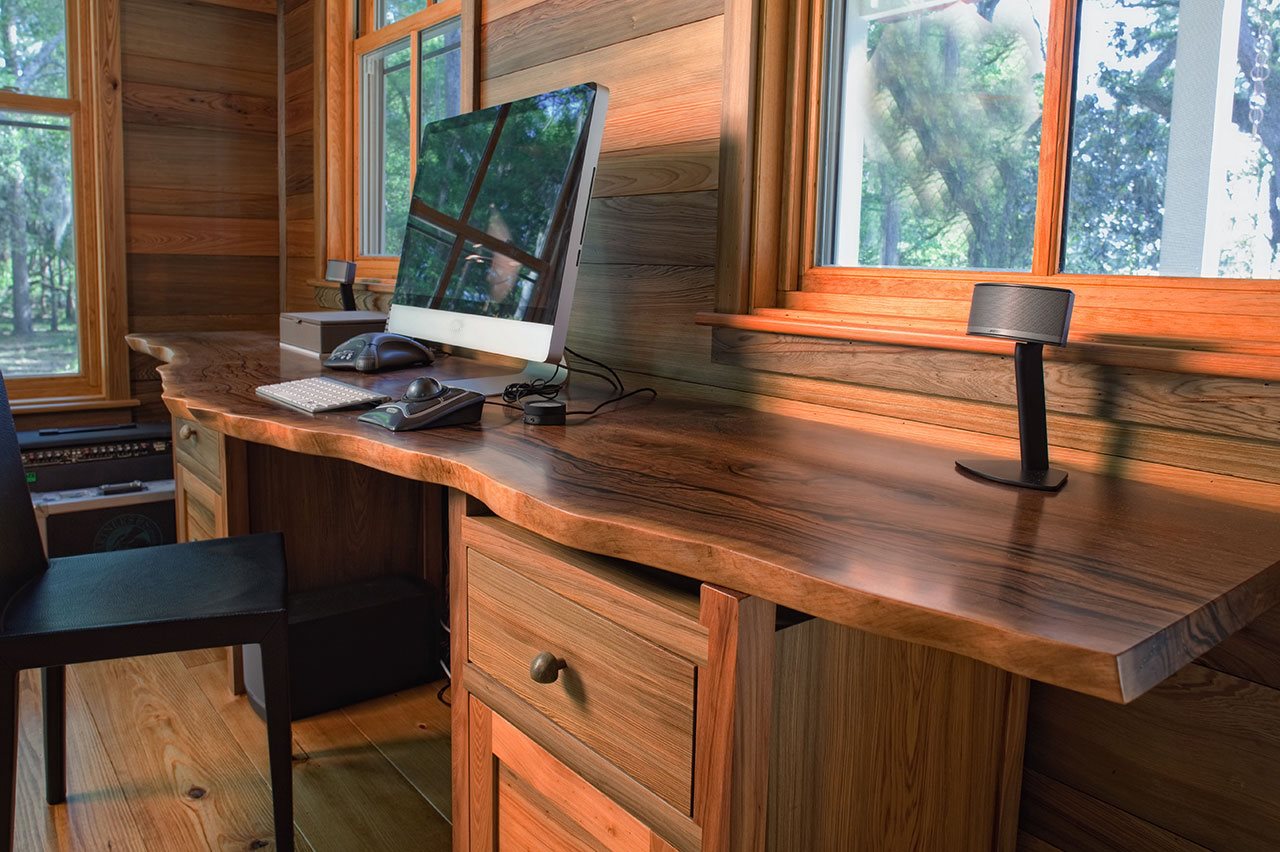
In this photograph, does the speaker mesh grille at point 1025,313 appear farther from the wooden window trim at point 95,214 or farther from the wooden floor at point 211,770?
the wooden window trim at point 95,214

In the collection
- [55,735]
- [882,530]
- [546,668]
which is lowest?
[55,735]

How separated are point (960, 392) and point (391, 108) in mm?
2278

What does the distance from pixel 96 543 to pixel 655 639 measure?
7.71 ft

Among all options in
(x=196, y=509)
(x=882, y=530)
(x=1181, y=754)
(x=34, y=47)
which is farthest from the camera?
(x=34, y=47)

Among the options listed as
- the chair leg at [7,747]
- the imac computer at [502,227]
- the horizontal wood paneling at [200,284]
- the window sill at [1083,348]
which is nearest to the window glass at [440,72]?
the imac computer at [502,227]

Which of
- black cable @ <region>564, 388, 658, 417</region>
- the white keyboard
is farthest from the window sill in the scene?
the white keyboard

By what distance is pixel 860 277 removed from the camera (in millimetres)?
1545

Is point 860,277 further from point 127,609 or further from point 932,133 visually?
point 127,609

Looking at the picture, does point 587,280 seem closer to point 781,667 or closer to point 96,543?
point 781,667

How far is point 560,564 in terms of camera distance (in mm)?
1036

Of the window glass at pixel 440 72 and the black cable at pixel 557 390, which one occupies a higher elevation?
the window glass at pixel 440 72

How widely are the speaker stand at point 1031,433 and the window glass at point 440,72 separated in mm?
1909

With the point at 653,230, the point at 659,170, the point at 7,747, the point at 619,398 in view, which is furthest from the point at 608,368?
the point at 7,747

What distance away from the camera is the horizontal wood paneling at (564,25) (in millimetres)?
1743
